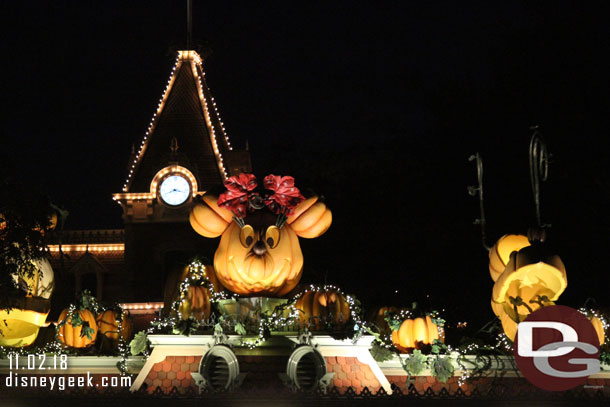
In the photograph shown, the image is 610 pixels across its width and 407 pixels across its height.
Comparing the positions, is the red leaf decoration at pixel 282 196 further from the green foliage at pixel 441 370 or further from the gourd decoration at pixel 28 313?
the gourd decoration at pixel 28 313

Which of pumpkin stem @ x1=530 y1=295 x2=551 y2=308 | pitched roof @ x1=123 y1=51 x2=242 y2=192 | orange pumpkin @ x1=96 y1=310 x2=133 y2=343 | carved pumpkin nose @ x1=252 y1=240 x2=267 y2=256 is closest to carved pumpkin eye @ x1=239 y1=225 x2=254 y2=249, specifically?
carved pumpkin nose @ x1=252 y1=240 x2=267 y2=256

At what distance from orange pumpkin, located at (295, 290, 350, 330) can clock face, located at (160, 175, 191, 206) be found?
14733 mm

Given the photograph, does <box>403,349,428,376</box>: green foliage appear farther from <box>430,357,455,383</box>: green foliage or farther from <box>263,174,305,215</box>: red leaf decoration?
<box>263,174,305,215</box>: red leaf decoration

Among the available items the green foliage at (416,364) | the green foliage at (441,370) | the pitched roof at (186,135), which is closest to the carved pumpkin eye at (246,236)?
the green foliage at (416,364)

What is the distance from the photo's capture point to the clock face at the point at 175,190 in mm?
31078

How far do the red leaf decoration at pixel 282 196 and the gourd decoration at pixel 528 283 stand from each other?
11.8 feet

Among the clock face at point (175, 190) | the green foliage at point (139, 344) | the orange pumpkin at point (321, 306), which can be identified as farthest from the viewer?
the clock face at point (175, 190)

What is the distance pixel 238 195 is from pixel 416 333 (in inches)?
149

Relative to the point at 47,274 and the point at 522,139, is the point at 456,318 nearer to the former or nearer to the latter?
the point at 522,139

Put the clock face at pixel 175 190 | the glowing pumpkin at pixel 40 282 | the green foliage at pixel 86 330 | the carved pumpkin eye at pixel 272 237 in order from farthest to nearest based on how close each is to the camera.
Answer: the clock face at pixel 175 190, the green foliage at pixel 86 330, the glowing pumpkin at pixel 40 282, the carved pumpkin eye at pixel 272 237

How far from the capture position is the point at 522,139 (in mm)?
22953

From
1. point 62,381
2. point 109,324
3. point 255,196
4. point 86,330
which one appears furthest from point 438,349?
point 109,324

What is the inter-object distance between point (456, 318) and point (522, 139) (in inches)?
213

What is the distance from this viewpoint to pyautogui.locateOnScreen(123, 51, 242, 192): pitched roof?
31312mm
